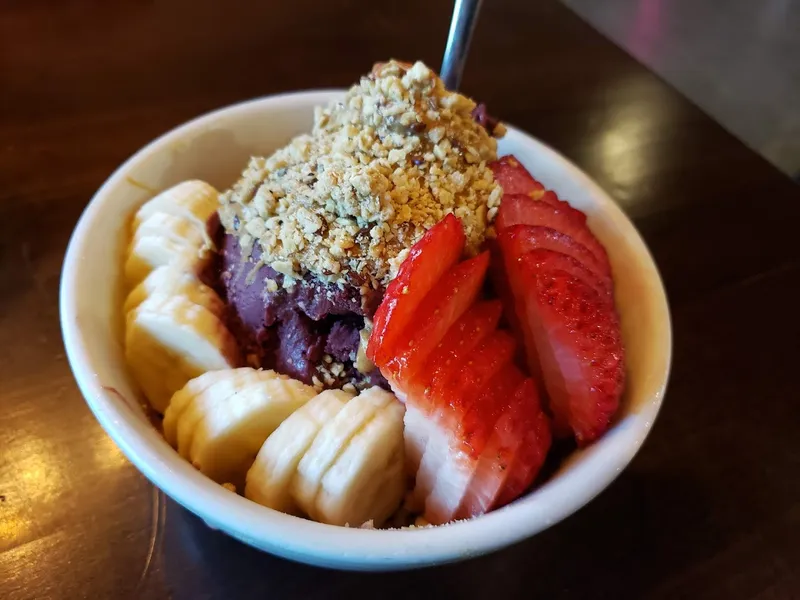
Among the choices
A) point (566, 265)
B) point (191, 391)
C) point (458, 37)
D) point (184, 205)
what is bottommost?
point (191, 391)

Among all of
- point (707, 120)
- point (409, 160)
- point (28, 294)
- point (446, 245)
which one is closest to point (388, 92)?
point (409, 160)

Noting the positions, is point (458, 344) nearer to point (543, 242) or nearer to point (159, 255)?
point (543, 242)

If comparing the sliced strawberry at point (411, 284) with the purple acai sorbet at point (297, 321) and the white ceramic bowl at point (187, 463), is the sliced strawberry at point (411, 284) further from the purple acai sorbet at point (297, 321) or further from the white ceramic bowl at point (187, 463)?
the white ceramic bowl at point (187, 463)

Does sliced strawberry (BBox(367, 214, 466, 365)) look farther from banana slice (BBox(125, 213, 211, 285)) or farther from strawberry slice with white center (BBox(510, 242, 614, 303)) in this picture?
banana slice (BBox(125, 213, 211, 285))

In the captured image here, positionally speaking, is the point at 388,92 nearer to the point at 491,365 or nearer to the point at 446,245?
the point at 446,245

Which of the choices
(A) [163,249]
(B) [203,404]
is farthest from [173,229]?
(B) [203,404]

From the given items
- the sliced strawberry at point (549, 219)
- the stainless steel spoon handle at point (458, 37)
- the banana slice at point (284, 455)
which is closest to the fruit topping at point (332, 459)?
the banana slice at point (284, 455)
